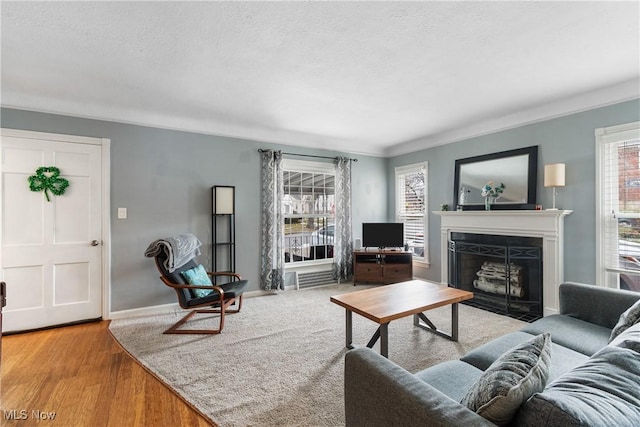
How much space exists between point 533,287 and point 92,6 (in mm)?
4819

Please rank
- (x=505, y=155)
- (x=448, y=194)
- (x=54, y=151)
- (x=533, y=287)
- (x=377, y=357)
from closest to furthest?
(x=377, y=357), (x=54, y=151), (x=533, y=287), (x=505, y=155), (x=448, y=194)

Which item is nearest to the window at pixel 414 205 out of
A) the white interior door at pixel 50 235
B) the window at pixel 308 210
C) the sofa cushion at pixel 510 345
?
the window at pixel 308 210

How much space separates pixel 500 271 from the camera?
375 centimetres

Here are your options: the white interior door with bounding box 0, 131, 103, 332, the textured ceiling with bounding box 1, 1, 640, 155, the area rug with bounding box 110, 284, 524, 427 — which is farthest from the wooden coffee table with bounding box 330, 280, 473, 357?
the white interior door with bounding box 0, 131, 103, 332

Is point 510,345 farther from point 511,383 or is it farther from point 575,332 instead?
point 511,383

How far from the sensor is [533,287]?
11.4 ft

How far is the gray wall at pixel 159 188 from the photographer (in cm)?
341

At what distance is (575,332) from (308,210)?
3.60m

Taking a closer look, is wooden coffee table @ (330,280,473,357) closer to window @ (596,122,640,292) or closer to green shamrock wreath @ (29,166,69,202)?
window @ (596,122,640,292)

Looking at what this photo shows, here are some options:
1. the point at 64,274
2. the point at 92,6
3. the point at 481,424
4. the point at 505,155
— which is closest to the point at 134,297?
the point at 64,274

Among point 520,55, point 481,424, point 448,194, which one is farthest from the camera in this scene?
point 448,194

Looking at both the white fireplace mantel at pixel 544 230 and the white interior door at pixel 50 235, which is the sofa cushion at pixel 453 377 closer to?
the white fireplace mantel at pixel 544 230

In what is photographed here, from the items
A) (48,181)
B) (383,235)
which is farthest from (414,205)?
(48,181)

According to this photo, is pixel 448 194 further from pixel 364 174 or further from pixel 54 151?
pixel 54 151
